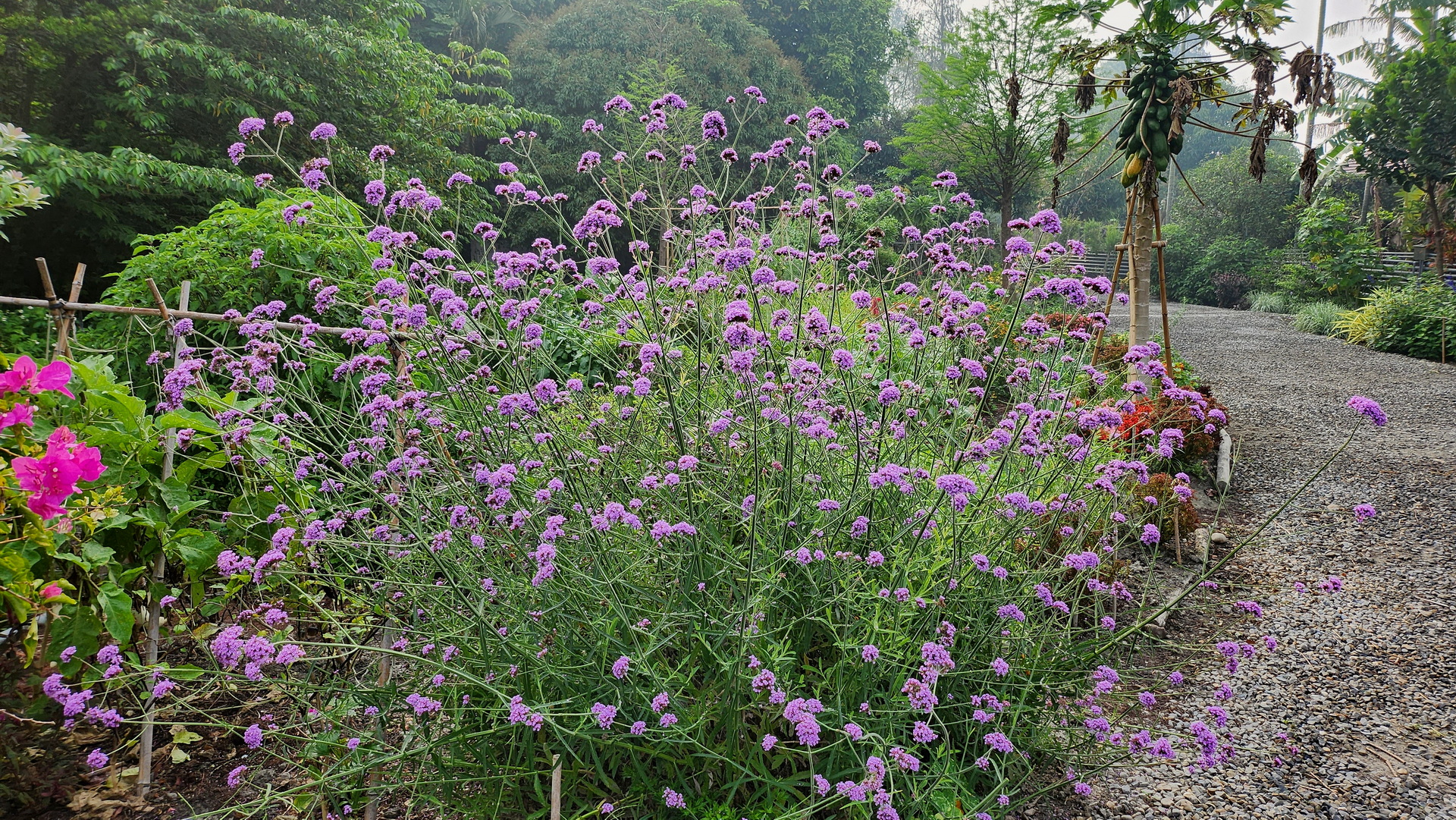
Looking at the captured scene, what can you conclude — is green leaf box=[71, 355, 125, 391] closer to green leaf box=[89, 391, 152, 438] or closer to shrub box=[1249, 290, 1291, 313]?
green leaf box=[89, 391, 152, 438]

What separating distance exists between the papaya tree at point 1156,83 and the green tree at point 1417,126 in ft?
50.4

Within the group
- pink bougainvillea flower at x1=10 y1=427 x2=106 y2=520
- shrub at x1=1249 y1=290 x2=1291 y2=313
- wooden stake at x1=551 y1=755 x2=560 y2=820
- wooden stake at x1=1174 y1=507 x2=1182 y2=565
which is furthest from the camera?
shrub at x1=1249 y1=290 x2=1291 y2=313

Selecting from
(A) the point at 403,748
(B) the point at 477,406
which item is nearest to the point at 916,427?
(B) the point at 477,406

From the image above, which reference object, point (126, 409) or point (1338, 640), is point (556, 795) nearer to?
point (126, 409)

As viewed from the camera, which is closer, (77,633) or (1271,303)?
(77,633)

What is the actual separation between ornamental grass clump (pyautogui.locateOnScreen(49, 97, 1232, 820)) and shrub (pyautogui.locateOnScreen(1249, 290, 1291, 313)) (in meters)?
22.8

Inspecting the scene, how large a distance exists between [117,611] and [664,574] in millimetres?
1929

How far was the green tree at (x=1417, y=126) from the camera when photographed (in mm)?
16297

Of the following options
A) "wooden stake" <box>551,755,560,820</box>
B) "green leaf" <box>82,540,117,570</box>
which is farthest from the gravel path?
"green leaf" <box>82,540,117,570</box>

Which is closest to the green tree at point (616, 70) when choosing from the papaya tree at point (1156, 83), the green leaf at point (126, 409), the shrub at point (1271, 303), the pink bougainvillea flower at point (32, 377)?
the shrub at point (1271, 303)

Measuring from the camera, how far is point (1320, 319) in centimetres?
1619

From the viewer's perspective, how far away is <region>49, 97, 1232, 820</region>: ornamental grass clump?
6.79ft

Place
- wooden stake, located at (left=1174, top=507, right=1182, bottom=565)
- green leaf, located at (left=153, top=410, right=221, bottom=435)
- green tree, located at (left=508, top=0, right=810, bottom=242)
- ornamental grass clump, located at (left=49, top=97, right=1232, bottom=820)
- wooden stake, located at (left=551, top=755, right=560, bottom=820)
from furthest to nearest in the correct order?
green tree, located at (left=508, top=0, right=810, bottom=242), wooden stake, located at (left=1174, top=507, right=1182, bottom=565), green leaf, located at (left=153, top=410, right=221, bottom=435), ornamental grass clump, located at (left=49, top=97, right=1232, bottom=820), wooden stake, located at (left=551, top=755, right=560, bottom=820)

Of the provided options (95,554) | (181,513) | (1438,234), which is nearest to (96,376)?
(181,513)
